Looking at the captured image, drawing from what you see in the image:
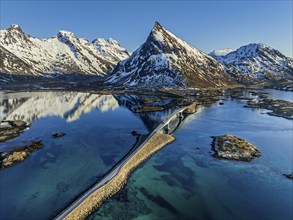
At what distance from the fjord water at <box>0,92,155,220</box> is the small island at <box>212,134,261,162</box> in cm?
2889

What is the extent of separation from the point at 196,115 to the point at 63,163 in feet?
282

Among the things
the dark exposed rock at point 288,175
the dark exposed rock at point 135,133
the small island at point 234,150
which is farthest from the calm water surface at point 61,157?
the dark exposed rock at point 288,175

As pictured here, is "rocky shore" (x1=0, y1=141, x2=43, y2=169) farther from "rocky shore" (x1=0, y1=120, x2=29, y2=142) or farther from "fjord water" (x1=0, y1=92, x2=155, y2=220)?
"rocky shore" (x1=0, y1=120, x2=29, y2=142)

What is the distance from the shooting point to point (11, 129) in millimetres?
98375

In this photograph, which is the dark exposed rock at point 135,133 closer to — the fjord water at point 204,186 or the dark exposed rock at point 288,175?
the fjord water at point 204,186

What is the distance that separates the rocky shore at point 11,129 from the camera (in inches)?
3511

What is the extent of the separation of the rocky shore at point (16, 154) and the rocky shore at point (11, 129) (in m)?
14.6

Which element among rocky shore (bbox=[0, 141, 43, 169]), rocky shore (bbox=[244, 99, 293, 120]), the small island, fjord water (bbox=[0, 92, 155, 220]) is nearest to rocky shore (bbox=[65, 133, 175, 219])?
fjord water (bbox=[0, 92, 155, 220])

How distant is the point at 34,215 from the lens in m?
43.5

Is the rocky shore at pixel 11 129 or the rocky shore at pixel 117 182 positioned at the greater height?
the rocky shore at pixel 11 129

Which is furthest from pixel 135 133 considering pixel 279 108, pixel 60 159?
pixel 279 108

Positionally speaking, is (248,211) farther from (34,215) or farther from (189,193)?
(34,215)

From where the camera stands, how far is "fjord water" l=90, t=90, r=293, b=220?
44.8 m

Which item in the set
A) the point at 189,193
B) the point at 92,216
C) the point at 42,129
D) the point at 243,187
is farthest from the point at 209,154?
the point at 42,129
